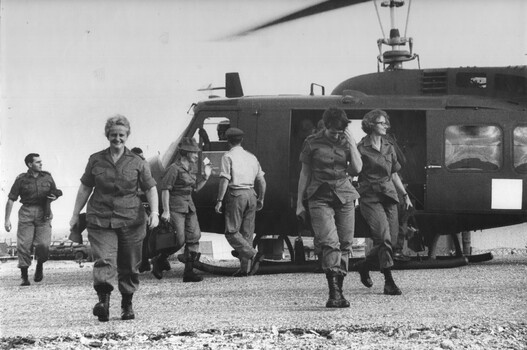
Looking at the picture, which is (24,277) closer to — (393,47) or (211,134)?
(211,134)

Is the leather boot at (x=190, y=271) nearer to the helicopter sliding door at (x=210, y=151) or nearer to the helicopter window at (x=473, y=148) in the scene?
the helicopter sliding door at (x=210, y=151)

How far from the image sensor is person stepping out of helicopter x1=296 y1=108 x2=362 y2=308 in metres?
7.48

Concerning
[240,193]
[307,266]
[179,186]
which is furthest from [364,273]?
[179,186]

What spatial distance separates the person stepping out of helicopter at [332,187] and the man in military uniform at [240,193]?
2679mm

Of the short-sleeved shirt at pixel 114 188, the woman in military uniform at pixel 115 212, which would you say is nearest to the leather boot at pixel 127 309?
the woman in military uniform at pixel 115 212

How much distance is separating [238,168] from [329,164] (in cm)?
290

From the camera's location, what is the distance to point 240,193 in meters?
10.4

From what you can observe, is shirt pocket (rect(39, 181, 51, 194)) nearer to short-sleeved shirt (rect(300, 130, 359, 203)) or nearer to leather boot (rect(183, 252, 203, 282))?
leather boot (rect(183, 252, 203, 282))

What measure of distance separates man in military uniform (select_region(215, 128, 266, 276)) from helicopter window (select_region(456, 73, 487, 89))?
355 centimetres

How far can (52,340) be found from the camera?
5746mm

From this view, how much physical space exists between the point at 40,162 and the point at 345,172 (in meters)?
5.25

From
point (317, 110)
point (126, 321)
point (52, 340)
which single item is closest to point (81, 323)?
point (126, 321)

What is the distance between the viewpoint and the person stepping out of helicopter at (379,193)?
8.38 m

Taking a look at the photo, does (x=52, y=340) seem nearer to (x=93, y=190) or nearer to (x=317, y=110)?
(x=93, y=190)
